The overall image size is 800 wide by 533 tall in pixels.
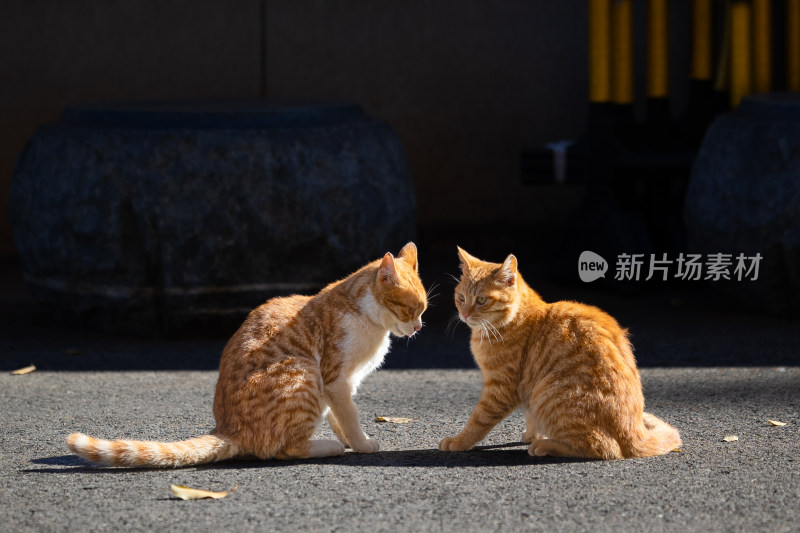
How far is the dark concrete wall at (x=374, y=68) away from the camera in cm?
865

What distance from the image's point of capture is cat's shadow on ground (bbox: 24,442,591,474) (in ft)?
13.6

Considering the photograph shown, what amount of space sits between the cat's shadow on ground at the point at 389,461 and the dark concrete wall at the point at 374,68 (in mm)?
4974

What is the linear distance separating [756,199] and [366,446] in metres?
3.43

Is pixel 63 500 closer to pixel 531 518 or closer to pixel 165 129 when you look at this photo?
pixel 531 518

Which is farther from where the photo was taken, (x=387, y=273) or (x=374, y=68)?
(x=374, y=68)

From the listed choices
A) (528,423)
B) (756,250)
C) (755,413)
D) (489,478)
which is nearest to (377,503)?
(489,478)

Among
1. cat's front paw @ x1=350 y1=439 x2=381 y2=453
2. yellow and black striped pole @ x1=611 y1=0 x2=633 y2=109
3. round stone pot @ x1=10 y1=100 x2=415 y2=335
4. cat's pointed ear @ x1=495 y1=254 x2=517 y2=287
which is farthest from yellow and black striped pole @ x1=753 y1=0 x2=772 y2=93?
cat's front paw @ x1=350 y1=439 x2=381 y2=453

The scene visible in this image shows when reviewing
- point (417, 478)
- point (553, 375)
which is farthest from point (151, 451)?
point (553, 375)

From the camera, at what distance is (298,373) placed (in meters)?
4.19

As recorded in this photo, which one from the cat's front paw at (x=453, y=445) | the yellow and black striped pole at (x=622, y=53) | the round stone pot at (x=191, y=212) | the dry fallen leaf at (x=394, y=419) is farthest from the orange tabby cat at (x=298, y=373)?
the yellow and black striped pole at (x=622, y=53)

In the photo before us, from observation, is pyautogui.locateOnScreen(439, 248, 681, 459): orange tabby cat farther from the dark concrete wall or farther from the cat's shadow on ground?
the dark concrete wall

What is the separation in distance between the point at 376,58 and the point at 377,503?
5.85m

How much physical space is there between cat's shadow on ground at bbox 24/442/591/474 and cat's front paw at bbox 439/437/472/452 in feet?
0.08

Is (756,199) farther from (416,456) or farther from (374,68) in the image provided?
(374,68)
